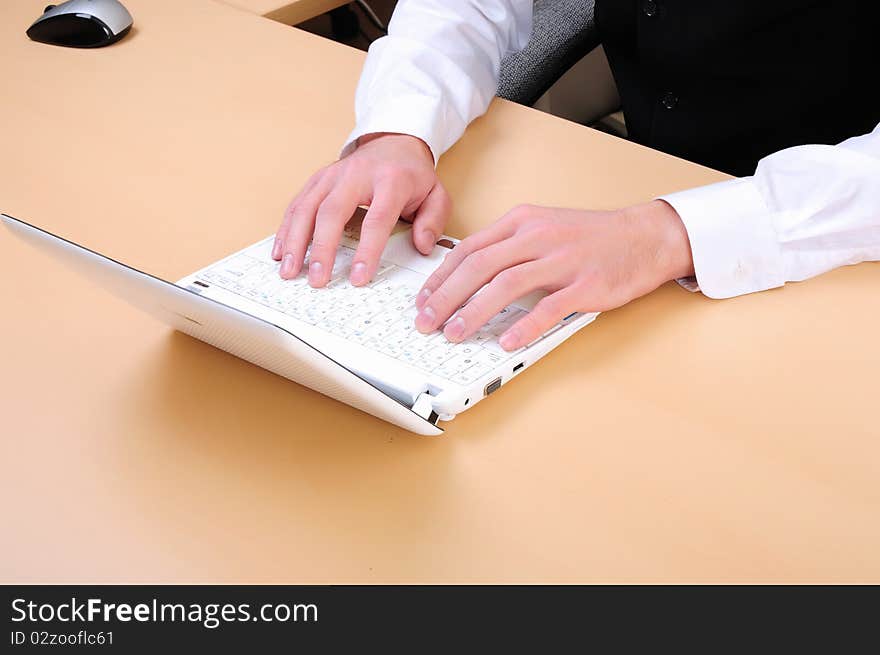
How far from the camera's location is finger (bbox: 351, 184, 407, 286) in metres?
0.77

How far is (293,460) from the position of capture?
2.13ft

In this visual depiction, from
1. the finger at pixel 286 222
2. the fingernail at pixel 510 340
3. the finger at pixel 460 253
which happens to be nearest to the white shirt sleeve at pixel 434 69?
the finger at pixel 286 222

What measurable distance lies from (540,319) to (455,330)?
0.22 feet

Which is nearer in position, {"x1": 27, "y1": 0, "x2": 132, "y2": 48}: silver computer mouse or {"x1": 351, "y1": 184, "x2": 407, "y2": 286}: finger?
{"x1": 351, "y1": 184, "x2": 407, "y2": 286}: finger

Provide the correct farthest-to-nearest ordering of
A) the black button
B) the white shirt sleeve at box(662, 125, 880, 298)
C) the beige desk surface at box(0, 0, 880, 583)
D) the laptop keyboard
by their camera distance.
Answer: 1. the black button
2. the white shirt sleeve at box(662, 125, 880, 298)
3. the laptop keyboard
4. the beige desk surface at box(0, 0, 880, 583)

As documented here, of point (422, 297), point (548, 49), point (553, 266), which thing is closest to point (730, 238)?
point (553, 266)

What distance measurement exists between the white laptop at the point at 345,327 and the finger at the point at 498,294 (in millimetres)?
13

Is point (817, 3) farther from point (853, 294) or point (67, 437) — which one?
point (67, 437)

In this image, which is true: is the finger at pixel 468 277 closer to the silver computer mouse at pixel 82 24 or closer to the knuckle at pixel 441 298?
the knuckle at pixel 441 298

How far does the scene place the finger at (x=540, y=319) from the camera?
70cm

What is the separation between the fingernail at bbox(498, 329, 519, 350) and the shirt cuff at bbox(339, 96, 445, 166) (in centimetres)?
31

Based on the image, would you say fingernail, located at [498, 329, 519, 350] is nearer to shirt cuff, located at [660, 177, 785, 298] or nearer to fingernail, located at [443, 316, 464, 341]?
fingernail, located at [443, 316, 464, 341]

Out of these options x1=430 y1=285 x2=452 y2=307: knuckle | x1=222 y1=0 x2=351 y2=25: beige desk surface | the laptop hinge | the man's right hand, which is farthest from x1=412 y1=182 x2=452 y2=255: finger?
x1=222 y1=0 x2=351 y2=25: beige desk surface

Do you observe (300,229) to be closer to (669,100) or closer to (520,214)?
(520,214)
